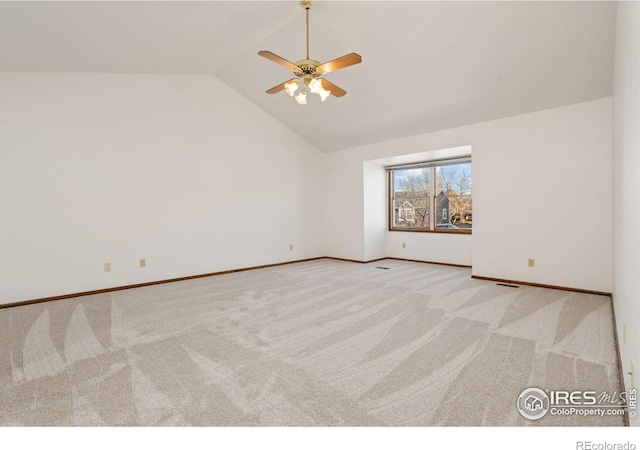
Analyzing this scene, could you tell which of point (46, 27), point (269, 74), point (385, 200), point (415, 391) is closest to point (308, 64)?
point (269, 74)

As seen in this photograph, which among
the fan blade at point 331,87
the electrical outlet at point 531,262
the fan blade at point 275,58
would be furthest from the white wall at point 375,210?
the fan blade at point 275,58

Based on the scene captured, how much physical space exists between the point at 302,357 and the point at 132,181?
3.76m

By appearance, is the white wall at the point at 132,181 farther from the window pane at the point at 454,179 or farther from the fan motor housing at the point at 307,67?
the window pane at the point at 454,179

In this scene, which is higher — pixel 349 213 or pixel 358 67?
pixel 358 67

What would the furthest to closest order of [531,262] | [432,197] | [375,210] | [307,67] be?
[375,210] → [432,197] → [531,262] → [307,67]

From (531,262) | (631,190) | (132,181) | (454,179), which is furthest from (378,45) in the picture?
(132,181)

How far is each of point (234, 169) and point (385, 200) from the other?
3.37m

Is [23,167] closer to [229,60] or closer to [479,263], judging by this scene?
[229,60]

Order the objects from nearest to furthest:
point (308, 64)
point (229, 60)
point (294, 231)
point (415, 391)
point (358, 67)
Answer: point (415, 391)
point (308, 64)
point (358, 67)
point (229, 60)
point (294, 231)

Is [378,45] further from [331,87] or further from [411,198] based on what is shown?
[411,198]

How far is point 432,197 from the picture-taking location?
21.1 feet

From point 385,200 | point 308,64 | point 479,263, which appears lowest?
point 479,263

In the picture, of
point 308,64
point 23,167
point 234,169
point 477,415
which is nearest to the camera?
point 477,415

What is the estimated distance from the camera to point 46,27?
121 inches
